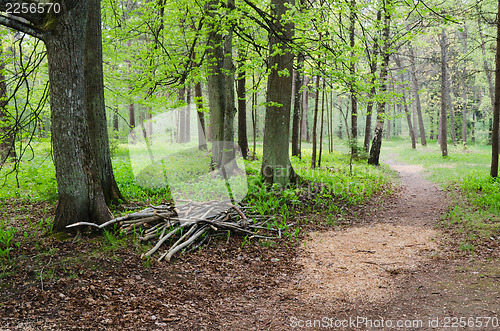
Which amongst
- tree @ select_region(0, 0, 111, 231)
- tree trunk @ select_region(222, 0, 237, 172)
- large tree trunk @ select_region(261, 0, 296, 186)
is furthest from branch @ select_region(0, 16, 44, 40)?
tree trunk @ select_region(222, 0, 237, 172)

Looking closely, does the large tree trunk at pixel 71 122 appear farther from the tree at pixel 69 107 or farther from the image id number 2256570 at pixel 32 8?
the image id number 2256570 at pixel 32 8

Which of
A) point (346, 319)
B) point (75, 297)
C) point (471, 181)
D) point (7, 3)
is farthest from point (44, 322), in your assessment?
point (471, 181)

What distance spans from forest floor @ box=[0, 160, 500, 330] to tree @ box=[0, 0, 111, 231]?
60 cm

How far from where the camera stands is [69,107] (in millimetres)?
4441

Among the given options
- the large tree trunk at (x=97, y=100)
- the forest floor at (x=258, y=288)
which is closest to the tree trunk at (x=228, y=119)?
the large tree trunk at (x=97, y=100)

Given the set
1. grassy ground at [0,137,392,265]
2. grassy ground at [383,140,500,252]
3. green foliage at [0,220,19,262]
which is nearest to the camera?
green foliage at [0,220,19,262]

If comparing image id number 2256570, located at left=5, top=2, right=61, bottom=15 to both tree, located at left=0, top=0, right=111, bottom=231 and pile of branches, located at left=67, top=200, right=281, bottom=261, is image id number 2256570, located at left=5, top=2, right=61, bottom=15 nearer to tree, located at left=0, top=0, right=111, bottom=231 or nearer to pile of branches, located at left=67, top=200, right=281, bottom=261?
tree, located at left=0, top=0, right=111, bottom=231

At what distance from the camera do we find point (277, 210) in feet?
25.1

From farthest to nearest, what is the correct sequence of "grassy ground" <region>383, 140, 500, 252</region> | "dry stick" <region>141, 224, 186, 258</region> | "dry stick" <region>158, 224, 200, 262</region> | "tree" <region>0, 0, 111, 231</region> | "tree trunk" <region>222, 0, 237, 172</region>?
"tree trunk" <region>222, 0, 237, 172</region> < "grassy ground" <region>383, 140, 500, 252</region> < "dry stick" <region>158, 224, 200, 262</region> < "dry stick" <region>141, 224, 186, 258</region> < "tree" <region>0, 0, 111, 231</region>

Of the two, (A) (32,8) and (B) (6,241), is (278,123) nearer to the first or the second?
(A) (32,8)

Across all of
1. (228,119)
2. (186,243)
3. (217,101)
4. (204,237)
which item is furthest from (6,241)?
(217,101)

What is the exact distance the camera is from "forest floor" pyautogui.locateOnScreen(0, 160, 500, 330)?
3352mm
